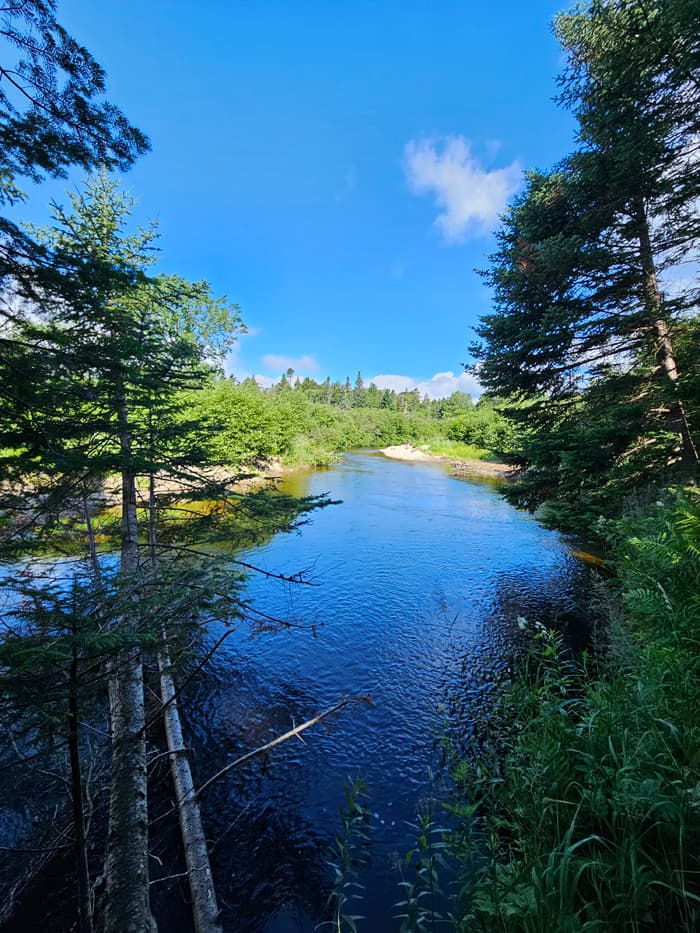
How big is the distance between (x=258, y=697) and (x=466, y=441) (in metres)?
45.5

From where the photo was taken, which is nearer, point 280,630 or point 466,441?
point 280,630

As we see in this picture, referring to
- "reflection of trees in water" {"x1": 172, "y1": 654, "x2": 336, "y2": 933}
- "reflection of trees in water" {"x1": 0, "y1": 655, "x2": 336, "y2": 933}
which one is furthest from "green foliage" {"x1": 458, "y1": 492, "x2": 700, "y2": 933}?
"reflection of trees in water" {"x1": 0, "y1": 655, "x2": 336, "y2": 933}

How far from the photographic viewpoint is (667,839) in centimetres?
187

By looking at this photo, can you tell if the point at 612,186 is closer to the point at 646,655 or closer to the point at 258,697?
the point at 646,655

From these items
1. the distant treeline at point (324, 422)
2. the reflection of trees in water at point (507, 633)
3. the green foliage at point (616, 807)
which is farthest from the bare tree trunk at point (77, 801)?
the distant treeline at point (324, 422)

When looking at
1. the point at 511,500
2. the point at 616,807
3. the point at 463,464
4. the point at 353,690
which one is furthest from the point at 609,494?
the point at 463,464

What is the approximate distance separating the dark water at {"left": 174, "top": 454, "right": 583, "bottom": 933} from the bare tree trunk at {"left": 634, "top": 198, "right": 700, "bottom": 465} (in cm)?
455

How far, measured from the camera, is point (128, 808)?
124 inches

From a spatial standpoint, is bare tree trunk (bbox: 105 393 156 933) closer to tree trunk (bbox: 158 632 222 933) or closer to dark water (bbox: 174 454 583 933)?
tree trunk (bbox: 158 632 222 933)

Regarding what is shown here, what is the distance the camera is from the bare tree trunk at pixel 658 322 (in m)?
6.96

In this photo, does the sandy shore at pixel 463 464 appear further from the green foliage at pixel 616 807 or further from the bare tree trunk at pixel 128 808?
the bare tree trunk at pixel 128 808

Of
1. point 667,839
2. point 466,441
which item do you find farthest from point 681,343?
point 466,441

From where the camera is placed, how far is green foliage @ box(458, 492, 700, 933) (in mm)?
1690

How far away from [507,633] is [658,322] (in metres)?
7.20
